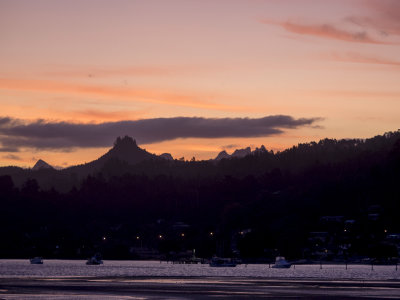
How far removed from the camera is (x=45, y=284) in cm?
13088

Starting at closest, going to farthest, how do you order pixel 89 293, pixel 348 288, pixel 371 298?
pixel 371 298 < pixel 89 293 < pixel 348 288

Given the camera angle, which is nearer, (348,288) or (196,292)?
(196,292)

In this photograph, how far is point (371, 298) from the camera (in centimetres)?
10188

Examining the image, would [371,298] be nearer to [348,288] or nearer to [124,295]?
[348,288]

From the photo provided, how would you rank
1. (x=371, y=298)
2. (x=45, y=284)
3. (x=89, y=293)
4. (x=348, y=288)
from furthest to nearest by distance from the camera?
(x=45, y=284)
(x=348, y=288)
(x=89, y=293)
(x=371, y=298)

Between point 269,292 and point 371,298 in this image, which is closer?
point 371,298

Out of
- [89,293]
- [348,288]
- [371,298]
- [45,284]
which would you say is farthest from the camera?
[45,284]

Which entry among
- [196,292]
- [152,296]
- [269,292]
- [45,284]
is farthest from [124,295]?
[45,284]

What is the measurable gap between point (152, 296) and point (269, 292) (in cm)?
1658

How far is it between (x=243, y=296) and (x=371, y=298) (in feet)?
49.8

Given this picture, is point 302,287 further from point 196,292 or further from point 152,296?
point 152,296

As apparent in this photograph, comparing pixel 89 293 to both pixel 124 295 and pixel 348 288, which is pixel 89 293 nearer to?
pixel 124 295

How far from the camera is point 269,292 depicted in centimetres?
11181

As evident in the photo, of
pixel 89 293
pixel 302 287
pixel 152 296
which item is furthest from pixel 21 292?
pixel 302 287
